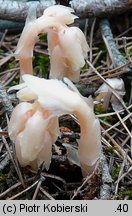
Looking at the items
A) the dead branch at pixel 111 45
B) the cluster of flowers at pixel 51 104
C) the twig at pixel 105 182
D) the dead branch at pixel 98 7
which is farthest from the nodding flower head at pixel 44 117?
the dead branch at pixel 98 7

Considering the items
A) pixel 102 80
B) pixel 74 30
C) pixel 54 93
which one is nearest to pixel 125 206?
pixel 54 93

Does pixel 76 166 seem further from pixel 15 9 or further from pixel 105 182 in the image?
pixel 15 9

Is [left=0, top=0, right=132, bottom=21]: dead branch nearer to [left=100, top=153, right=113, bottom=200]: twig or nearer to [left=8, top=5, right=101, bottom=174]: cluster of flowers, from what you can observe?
[left=8, top=5, right=101, bottom=174]: cluster of flowers

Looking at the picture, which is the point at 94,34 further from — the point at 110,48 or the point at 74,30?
the point at 74,30

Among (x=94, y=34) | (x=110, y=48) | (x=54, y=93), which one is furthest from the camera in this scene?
(x=94, y=34)

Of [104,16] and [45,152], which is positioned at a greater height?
[104,16]

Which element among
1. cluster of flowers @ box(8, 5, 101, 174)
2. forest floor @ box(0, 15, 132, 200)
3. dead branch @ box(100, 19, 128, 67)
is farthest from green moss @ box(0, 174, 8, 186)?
dead branch @ box(100, 19, 128, 67)

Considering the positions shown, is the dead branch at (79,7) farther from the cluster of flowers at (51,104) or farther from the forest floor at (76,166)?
the cluster of flowers at (51,104)
